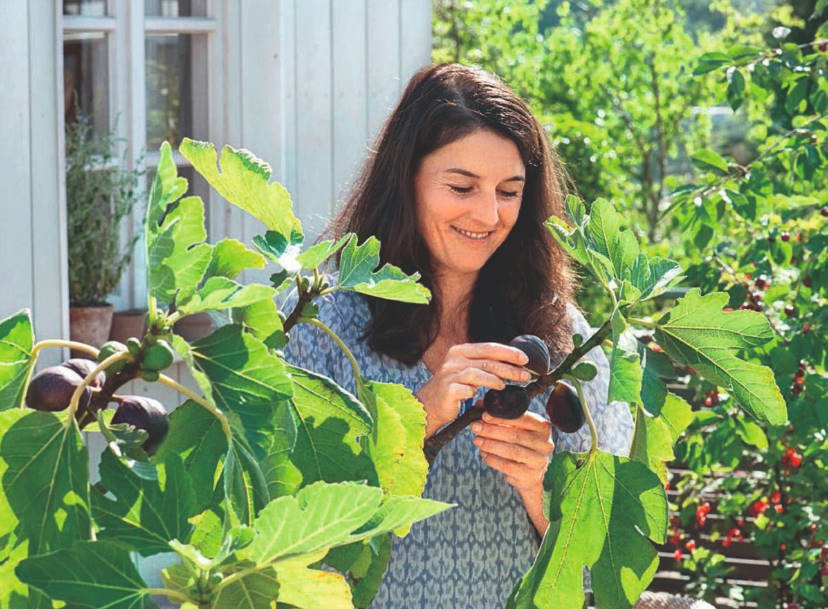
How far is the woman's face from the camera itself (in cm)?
218

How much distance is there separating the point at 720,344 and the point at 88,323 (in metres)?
3.10

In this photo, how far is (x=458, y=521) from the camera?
235 cm

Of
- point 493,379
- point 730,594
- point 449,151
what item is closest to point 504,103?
point 449,151

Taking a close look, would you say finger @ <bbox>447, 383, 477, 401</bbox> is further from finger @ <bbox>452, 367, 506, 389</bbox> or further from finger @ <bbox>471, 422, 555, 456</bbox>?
finger @ <bbox>452, 367, 506, 389</bbox>

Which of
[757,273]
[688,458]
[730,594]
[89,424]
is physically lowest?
[730,594]

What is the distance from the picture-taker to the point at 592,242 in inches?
28.9

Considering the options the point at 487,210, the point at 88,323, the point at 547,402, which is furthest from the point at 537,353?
the point at 88,323

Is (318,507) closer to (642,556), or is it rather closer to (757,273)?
(642,556)

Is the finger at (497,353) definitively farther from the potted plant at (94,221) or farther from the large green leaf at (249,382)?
the potted plant at (94,221)

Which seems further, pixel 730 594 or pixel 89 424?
pixel 730 594

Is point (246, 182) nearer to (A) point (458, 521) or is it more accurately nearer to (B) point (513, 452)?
(B) point (513, 452)

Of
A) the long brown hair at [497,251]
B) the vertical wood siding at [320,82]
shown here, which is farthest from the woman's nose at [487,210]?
the vertical wood siding at [320,82]

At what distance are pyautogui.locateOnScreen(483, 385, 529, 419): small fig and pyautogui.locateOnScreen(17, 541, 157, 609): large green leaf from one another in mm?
415

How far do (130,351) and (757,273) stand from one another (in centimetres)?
310
